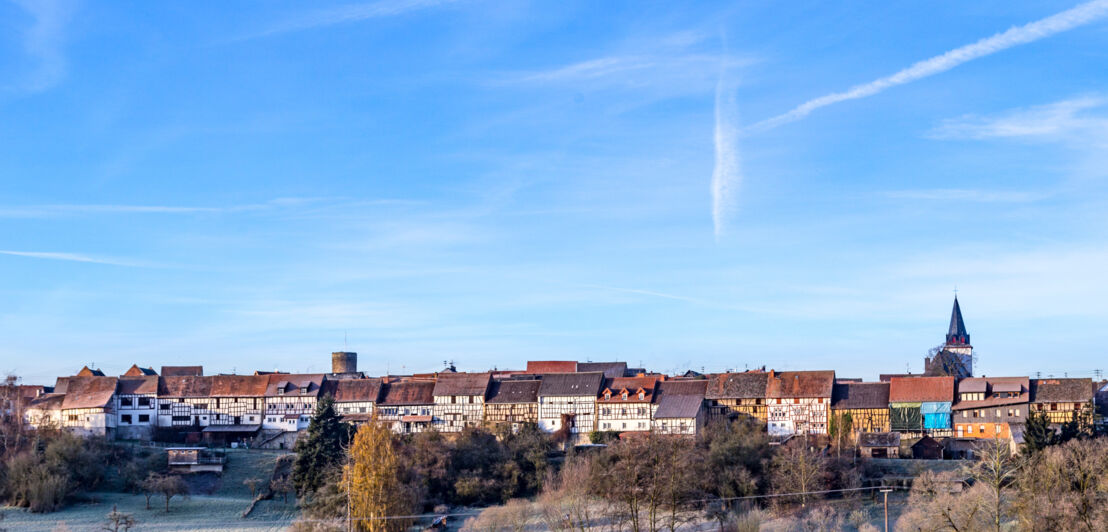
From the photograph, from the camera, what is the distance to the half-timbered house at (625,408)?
96.2m

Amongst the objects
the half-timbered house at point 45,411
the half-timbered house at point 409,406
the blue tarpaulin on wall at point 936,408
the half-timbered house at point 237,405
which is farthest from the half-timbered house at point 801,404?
the half-timbered house at point 45,411

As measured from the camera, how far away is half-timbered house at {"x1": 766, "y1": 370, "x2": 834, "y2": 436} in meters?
95.1

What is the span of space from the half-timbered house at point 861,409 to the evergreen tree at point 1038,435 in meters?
14.5

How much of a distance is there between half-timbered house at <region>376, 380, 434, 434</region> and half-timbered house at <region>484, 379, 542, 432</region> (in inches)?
190

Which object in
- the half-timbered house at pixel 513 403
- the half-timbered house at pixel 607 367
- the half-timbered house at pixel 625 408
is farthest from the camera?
the half-timbered house at pixel 607 367

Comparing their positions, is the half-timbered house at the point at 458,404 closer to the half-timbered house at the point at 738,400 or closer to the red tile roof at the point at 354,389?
the red tile roof at the point at 354,389

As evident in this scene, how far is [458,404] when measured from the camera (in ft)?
330

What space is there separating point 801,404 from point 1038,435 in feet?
68.1

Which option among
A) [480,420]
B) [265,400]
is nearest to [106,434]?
[265,400]

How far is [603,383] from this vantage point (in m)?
99.7

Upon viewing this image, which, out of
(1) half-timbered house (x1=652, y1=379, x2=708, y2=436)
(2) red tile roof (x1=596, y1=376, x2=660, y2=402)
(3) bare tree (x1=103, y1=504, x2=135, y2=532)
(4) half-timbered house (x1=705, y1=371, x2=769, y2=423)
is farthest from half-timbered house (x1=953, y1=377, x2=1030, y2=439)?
(3) bare tree (x1=103, y1=504, x2=135, y2=532)

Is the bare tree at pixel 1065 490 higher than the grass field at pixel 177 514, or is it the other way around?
the bare tree at pixel 1065 490

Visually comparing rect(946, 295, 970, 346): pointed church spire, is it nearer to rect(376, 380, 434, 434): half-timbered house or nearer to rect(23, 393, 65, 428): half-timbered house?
rect(376, 380, 434, 434): half-timbered house

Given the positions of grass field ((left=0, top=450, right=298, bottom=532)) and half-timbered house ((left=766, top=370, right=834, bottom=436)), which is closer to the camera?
grass field ((left=0, top=450, right=298, bottom=532))
